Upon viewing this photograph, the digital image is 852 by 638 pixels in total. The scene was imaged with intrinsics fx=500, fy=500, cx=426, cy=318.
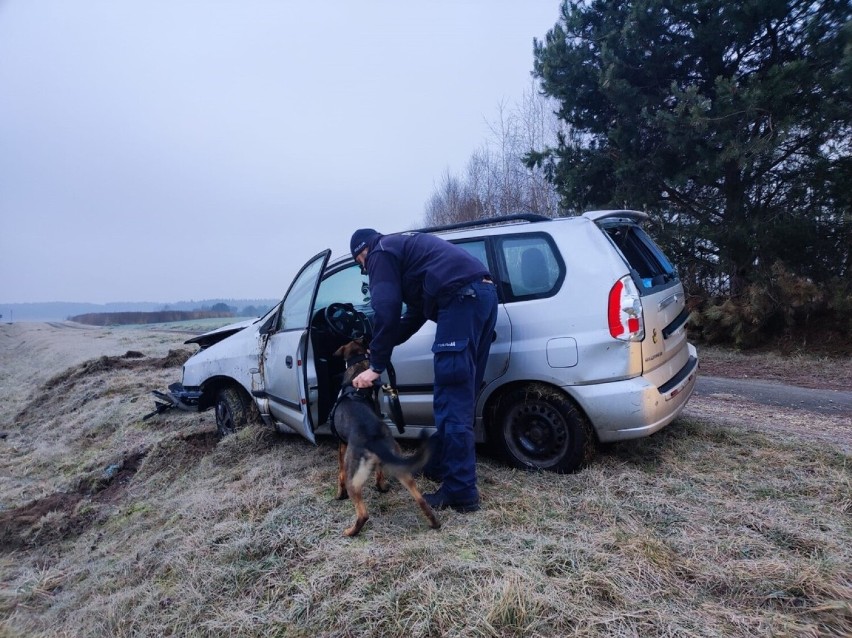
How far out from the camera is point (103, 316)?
1901 inches

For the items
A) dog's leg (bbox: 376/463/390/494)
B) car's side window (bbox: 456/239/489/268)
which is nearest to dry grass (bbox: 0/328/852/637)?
dog's leg (bbox: 376/463/390/494)

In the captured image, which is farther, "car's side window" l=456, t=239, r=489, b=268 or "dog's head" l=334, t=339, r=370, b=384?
Answer: "car's side window" l=456, t=239, r=489, b=268

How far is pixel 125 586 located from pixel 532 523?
240 cm

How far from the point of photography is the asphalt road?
5.57m

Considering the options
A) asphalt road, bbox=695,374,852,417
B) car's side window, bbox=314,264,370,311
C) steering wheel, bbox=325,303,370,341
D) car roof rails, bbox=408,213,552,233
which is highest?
car roof rails, bbox=408,213,552,233

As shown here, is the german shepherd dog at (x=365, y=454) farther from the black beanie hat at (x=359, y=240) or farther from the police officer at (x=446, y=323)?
the black beanie hat at (x=359, y=240)

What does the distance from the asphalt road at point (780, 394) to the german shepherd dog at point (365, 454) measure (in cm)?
498

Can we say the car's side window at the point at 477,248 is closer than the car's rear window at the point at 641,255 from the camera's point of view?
No

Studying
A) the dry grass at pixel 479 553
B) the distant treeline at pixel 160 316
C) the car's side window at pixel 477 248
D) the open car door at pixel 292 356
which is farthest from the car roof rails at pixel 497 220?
the distant treeline at pixel 160 316

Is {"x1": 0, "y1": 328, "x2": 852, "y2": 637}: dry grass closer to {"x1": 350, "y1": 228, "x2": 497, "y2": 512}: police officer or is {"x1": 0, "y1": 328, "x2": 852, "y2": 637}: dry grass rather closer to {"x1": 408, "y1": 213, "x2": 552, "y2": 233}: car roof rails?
Result: {"x1": 350, "y1": 228, "x2": 497, "y2": 512}: police officer

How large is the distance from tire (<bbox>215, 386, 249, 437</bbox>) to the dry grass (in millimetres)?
636

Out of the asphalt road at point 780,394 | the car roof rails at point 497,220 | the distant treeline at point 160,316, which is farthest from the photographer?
the distant treeline at point 160,316

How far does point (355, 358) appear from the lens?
11.8 ft

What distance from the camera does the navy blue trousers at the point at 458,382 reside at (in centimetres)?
299
